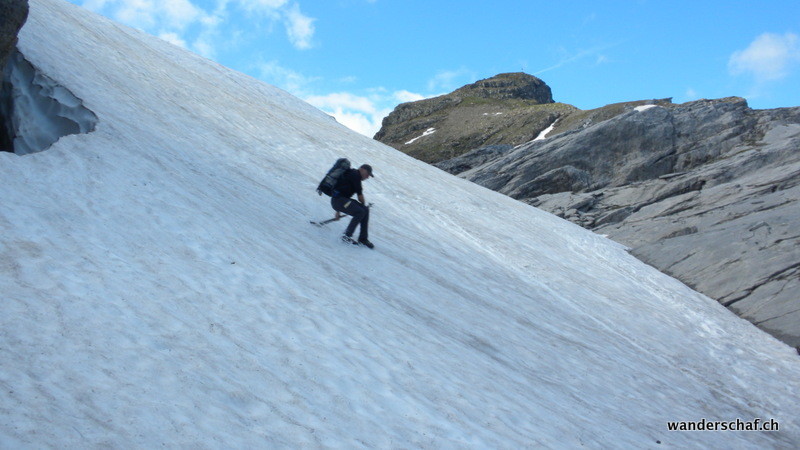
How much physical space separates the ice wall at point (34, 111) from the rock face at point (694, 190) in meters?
20.3

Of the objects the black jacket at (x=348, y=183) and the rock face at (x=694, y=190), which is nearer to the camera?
the black jacket at (x=348, y=183)

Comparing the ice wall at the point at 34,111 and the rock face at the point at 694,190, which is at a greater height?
the rock face at the point at 694,190

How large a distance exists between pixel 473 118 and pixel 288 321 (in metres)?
125

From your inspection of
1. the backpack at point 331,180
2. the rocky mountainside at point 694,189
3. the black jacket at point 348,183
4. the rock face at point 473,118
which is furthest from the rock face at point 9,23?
the rock face at point 473,118

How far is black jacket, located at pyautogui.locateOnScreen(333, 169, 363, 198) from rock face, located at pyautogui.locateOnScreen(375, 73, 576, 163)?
307 ft

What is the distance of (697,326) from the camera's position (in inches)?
687

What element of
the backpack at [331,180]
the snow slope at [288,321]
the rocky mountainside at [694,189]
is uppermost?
the rocky mountainside at [694,189]

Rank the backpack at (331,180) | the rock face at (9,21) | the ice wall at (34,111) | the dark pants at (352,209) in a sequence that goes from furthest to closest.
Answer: the dark pants at (352,209) → the backpack at (331,180) → the ice wall at (34,111) → the rock face at (9,21)

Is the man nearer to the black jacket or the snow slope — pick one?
the black jacket

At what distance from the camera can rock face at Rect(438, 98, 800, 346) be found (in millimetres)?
20281

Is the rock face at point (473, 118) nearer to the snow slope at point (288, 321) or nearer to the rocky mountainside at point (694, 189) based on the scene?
the rocky mountainside at point (694, 189)

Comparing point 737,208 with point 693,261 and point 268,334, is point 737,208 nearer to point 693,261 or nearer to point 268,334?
point 693,261

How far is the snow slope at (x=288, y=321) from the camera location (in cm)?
604

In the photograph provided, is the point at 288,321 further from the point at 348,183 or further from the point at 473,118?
the point at 473,118
